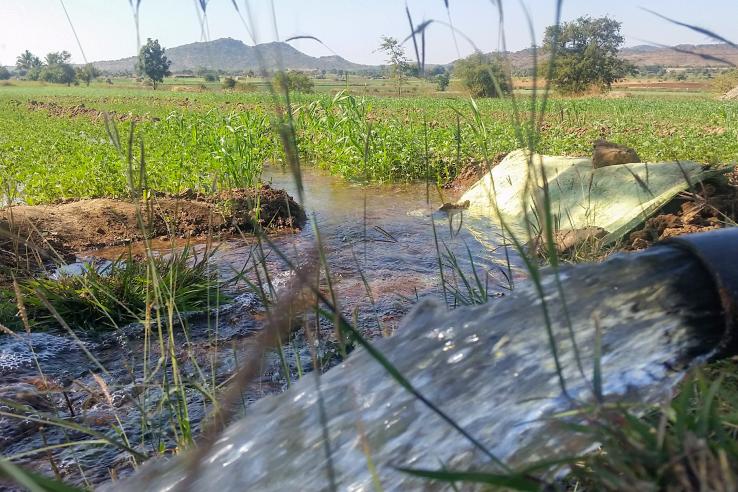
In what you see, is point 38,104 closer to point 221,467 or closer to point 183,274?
point 183,274

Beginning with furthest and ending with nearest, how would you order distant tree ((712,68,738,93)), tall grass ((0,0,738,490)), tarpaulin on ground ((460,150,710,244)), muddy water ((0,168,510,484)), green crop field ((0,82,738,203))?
1. distant tree ((712,68,738,93))
2. green crop field ((0,82,738,203))
3. tarpaulin on ground ((460,150,710,244))
4. muddy water ((0,168,510,484))
5. tall grass ((0,0,738,490))

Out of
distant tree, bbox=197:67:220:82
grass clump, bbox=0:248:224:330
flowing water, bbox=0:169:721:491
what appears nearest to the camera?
flowing water, bbox=0:169:721:491

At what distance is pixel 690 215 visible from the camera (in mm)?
4770

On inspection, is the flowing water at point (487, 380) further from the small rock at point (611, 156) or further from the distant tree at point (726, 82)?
the distant tree at point (726, 82)

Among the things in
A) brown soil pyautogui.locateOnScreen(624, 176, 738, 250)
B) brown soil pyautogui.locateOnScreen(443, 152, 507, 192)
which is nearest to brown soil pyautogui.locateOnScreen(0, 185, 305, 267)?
brown soil pyautogui.locateOnScreen(624, 176, 738, 250)

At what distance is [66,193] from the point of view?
785 cm

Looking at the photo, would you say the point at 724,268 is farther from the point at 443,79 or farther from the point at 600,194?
→ the point at 600,194

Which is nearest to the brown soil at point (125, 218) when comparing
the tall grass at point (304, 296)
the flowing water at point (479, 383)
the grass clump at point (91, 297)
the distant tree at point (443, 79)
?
the tall grass at point (304, 296)

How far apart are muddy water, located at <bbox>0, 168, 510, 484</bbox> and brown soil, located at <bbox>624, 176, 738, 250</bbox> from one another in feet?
3.50

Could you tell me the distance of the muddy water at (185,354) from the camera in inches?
78.8

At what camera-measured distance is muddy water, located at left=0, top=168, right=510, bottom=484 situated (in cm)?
200

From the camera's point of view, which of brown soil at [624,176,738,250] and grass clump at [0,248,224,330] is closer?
grass clump at [0,248,224,330]

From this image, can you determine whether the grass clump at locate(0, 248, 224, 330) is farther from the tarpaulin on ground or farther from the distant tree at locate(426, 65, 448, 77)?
the tarpaulin on ground

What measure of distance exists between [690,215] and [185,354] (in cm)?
371
